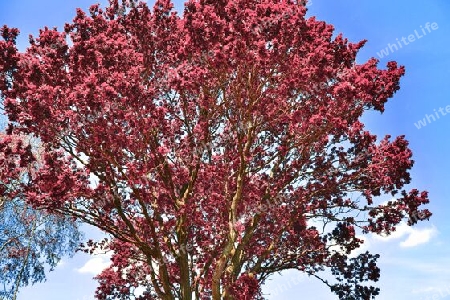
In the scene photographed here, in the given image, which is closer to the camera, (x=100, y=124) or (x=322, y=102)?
(x=100, y=124)

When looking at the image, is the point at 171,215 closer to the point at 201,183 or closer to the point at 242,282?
the point at 201,183

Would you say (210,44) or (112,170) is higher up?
(210,44)

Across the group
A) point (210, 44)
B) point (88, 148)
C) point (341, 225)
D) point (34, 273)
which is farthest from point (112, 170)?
point (34, 273)

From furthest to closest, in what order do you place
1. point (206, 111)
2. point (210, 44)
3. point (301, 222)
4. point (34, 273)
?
point (34, 273)
point (301, 222)
point (206, 111)
point (210, 44)

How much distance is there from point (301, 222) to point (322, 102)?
183 inches

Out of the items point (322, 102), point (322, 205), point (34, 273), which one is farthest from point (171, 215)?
point (34, 273)

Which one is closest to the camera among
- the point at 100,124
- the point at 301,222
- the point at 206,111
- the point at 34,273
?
the point at 100,124

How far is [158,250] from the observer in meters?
12.4

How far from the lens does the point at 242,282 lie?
1170cm

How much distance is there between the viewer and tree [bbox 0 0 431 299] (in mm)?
11500

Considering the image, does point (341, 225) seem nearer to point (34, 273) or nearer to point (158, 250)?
point (158, 250)

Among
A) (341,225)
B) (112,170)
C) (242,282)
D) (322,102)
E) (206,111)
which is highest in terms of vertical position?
(206,111)

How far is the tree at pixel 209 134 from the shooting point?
11.5m

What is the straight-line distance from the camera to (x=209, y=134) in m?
14.2
